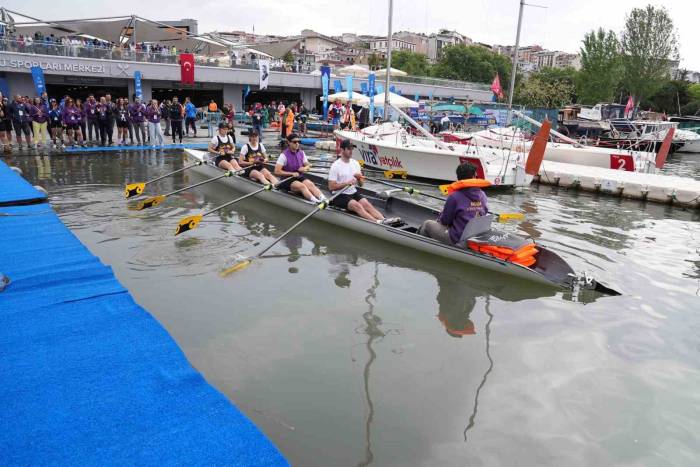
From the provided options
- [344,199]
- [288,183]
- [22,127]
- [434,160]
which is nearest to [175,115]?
[22,127]

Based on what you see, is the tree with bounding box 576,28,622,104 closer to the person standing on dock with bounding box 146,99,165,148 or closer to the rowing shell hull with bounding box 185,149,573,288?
the person standing on dock with bounding box 146,99,165,148

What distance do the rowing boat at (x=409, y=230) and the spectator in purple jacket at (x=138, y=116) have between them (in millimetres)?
9083

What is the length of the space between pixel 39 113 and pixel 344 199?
13534 millimetres

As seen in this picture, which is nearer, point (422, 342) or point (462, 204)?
point (422, 342)

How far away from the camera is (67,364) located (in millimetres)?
4004

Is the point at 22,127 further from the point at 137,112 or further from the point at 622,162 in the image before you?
the point at 622,162

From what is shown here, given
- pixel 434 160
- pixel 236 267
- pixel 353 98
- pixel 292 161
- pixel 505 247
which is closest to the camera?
pixel 505 247

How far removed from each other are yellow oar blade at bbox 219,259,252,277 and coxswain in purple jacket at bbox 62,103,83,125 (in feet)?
45.9

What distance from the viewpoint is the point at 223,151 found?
39.2 ft

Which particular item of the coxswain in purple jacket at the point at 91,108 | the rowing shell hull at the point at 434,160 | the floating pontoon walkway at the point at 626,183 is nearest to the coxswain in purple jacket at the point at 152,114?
the coxswain in purple jacket at the point at 91,108

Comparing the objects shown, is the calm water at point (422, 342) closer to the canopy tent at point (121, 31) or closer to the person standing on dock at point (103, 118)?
the person standing on dock at point (103, 118)

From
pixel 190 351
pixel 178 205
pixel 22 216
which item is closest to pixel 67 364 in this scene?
pixel 190 351

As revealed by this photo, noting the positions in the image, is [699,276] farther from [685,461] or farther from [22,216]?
[22,216]

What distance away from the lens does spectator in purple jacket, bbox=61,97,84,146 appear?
17.4 m
